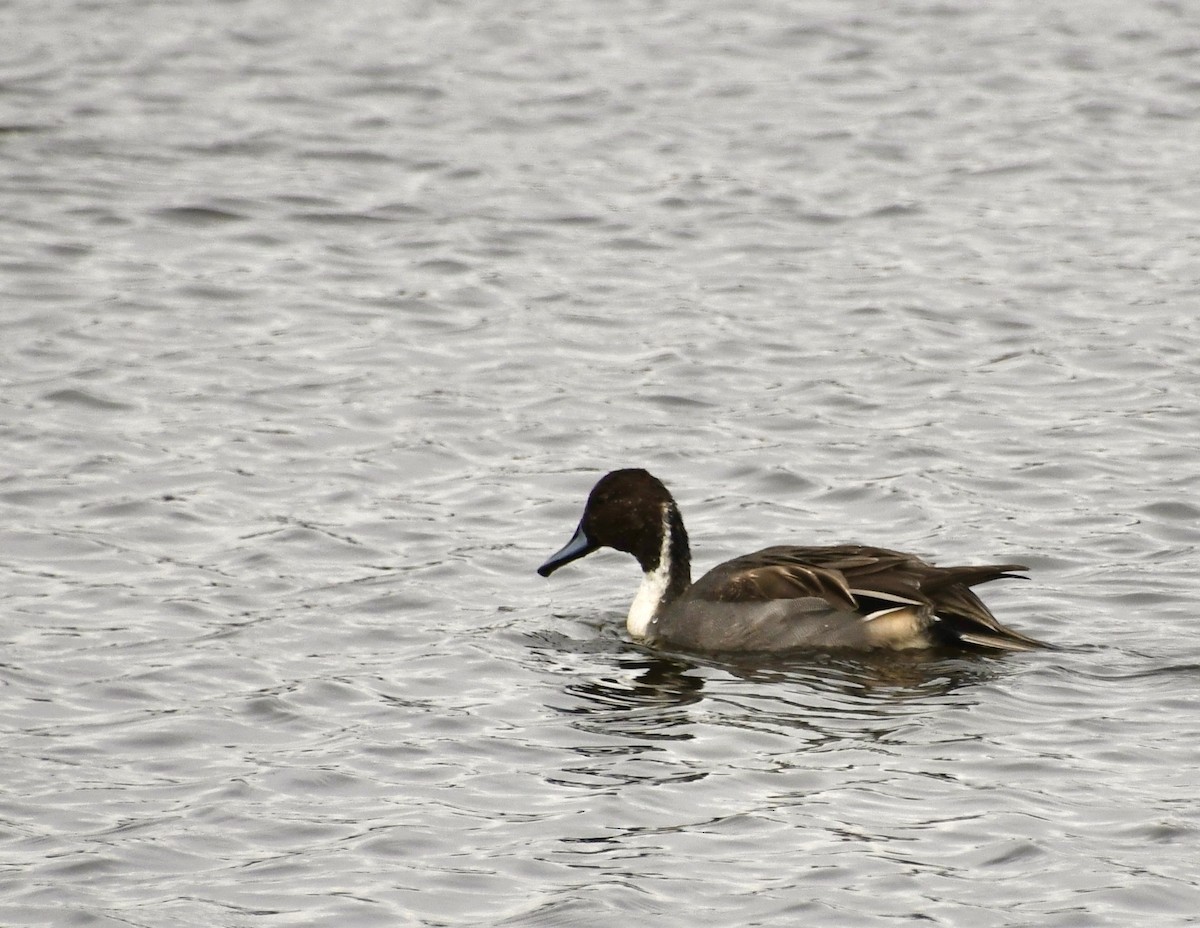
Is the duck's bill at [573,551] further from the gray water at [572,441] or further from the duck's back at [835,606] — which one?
the duck's back at [835,606]

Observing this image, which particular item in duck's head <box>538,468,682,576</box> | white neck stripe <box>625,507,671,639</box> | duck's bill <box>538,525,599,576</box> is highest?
duck's head <box>538,468,682,576</box>

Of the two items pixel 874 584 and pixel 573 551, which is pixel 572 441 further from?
pixel 874 584

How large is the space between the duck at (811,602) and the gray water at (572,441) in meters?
0.18

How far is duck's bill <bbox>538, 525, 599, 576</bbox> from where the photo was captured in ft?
35.9

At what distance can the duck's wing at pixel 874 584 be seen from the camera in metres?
10.0

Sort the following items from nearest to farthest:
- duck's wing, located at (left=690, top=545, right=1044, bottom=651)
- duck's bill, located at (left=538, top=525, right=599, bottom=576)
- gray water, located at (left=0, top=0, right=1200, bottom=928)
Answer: gray water, located at (left=0, top=0, right=1200, bottom=928), duck's wing, located at (left=690, top=545, right=1044, bottom=651), duck's bill, located at (left=538, top=525, right=599, bottom=576)

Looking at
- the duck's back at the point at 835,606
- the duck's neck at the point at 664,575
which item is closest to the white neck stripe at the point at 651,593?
the duck's neck at the point at 664,575

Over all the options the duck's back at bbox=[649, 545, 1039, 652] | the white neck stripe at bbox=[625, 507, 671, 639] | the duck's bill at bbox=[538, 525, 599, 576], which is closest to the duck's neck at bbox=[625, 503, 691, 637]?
the white neck stripe at bbox=[625, 507, 671, 639]

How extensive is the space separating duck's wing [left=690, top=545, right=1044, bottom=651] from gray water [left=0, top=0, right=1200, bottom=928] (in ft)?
0.66

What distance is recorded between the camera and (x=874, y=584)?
10141 mm

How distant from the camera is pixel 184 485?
12.4 metres

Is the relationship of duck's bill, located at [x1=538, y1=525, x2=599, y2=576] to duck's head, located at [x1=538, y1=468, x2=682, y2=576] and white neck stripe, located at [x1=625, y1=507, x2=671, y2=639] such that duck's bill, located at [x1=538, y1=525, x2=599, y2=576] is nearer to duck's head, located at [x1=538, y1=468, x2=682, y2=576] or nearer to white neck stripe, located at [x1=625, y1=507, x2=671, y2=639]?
duck's head, located at [x1=538, y1=468, x2=682, y2=576]

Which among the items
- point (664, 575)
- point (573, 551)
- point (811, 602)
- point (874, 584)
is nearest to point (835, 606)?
point (811, 602)

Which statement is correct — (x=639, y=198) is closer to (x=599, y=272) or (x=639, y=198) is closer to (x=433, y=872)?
(x=599, y=272)
